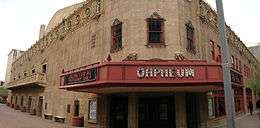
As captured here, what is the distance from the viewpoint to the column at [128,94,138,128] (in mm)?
18625

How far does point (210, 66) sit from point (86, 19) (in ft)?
45.0

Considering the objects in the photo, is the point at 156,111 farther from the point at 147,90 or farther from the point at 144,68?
the point at 144,68

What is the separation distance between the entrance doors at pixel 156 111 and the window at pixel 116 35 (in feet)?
13.2

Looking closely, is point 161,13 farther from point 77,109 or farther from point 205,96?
point 77,109

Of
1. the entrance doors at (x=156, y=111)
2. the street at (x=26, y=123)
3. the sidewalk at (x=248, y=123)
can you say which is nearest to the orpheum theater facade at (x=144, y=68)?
the entrance doors at (x=156, y=111)

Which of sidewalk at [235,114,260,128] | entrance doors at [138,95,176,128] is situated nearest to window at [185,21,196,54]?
entrance doors at [138,95,176,128]

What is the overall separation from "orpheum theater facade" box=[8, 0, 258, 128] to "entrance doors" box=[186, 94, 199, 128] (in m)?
0.07

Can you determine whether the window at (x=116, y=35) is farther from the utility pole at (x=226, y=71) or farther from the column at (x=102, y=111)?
the utility pole at (x=226, y=71)

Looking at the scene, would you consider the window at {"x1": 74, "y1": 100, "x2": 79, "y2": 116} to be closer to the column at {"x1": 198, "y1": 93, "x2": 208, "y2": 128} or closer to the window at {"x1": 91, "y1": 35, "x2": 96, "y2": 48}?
the window at {"x1": 91, "y1": 35, "x2": 96, "y2": 48}

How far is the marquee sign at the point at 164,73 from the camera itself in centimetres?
1473

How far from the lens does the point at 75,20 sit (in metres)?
28.2

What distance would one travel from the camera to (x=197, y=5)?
2248cm

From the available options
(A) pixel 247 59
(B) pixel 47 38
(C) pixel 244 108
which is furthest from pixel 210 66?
(A) pixel 247 59

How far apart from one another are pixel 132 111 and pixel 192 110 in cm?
438
